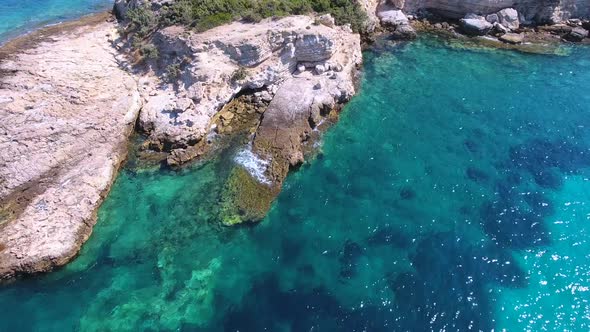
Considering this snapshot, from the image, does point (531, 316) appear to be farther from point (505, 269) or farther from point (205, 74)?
point (205, 74)

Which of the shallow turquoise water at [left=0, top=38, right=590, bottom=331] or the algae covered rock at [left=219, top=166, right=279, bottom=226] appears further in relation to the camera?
the algae covered rock at [left=219, top=166, right=279, bottom=226]

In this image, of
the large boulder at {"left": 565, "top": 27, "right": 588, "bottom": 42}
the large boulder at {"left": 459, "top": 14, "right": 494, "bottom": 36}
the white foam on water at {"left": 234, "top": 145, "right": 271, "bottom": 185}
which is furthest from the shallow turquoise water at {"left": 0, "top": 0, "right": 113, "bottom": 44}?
the large boulder at {"left": 565, "top": 27, "right": 588, "bottom": 42}

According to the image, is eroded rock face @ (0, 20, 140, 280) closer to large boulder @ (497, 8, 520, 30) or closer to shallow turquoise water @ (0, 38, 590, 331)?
shallow turquoise water @ (0, 38, 590, 331)

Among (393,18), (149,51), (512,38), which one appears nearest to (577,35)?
(512,38)

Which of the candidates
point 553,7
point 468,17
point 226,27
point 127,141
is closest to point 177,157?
point 127,141

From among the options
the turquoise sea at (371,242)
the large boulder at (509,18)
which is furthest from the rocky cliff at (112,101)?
the large boulder at (509,18)
